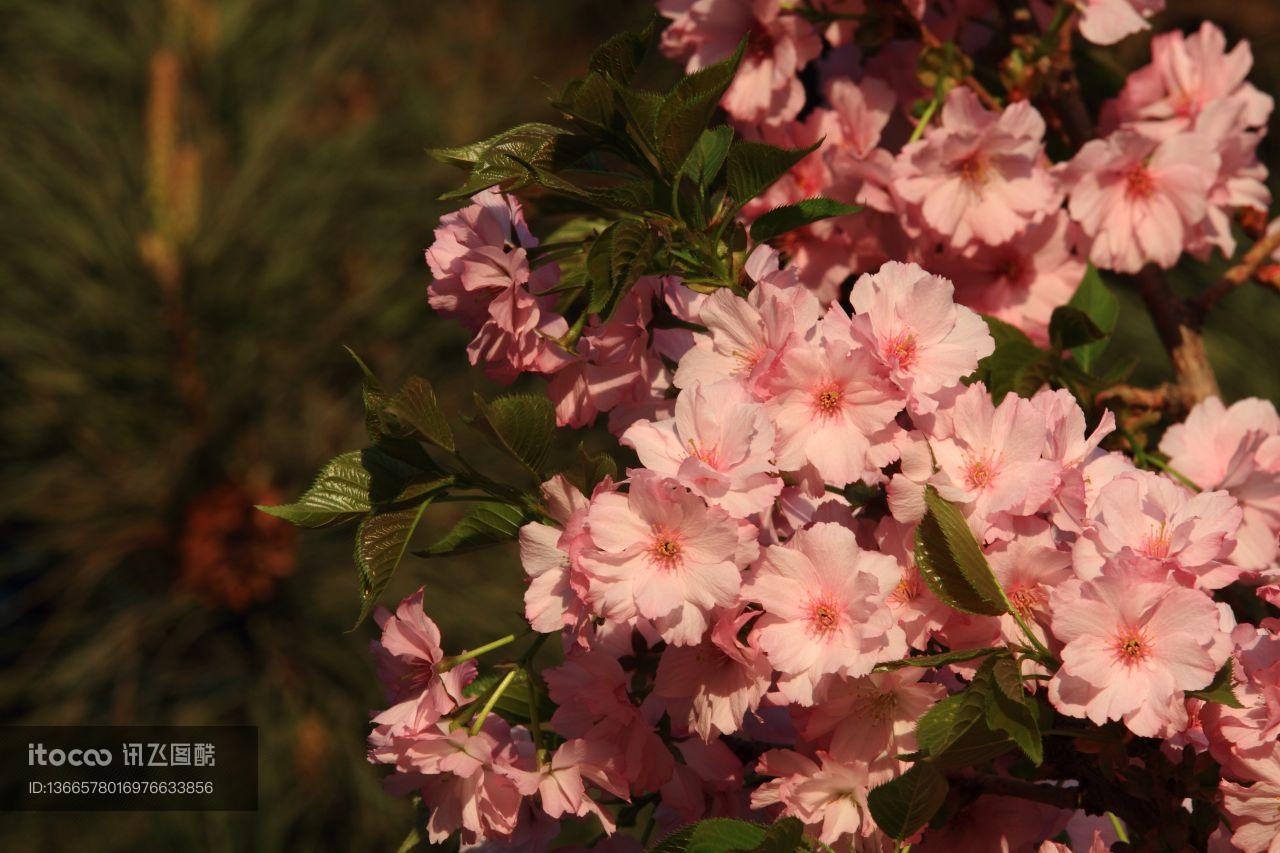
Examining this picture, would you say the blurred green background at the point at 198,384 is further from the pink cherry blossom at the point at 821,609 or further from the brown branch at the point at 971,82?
the pink cherry blossom at the point at 821,609

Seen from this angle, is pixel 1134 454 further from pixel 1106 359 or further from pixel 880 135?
pixel 1106 359

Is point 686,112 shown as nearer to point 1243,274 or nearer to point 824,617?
point 824,617

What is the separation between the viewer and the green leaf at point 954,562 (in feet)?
1.23

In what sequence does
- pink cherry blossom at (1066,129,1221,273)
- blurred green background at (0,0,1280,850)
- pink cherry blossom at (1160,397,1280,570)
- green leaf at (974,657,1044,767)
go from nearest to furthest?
green leaf at (974,657,1044,767) → pink cherry blossom at (1160,397,1280,570) → pink cherry blossom at (1066,129,1221,273) → blurred green background at (0,0,1280,850)

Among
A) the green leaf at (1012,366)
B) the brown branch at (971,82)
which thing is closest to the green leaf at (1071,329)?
the green leaf at (1012,366)

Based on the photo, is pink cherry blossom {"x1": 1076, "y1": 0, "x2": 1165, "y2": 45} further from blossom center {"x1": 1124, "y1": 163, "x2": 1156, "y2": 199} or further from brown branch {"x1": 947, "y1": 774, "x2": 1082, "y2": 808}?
brown branch {"x1": 947, "y1": 774, "x2": 1082, "y2": 808}

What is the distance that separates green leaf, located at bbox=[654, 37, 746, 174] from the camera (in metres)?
0.40

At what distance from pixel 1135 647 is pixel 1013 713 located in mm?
42

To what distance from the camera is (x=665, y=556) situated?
0.36m

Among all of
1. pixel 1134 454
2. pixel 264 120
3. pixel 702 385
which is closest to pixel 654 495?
pixel 702 385

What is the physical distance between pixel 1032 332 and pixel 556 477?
1.01 ft

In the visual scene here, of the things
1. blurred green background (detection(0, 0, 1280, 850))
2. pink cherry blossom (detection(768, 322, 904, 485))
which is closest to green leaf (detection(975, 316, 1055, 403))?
pink cherry blossom (detection(768, 322, 904, 485))

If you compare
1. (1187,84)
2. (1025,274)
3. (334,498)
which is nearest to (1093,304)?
(1025,274)

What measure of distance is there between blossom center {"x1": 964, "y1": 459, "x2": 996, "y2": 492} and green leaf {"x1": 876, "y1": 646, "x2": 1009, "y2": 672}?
0.05 metres
